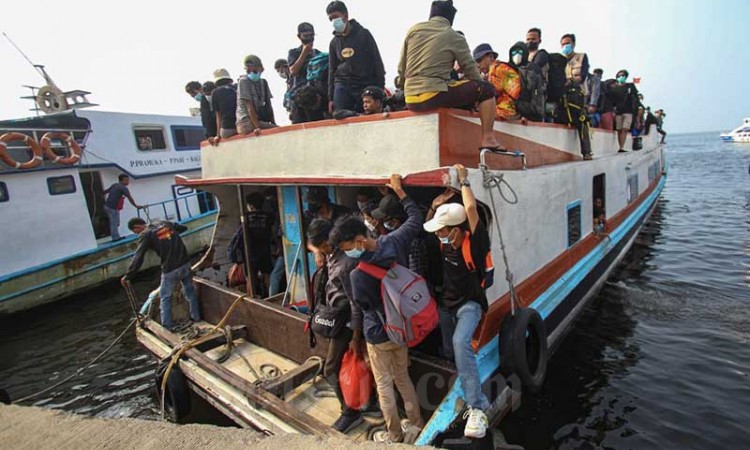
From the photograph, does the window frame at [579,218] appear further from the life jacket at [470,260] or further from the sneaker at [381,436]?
the sneaker at [381,436]

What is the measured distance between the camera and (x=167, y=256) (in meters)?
6.51

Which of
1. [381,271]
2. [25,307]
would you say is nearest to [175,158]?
→ [25,307]

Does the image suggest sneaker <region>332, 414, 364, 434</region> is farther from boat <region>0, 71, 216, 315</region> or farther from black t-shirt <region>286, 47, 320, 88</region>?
boat <region>0, 71, 216, 315</region>

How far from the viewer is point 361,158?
177 inches

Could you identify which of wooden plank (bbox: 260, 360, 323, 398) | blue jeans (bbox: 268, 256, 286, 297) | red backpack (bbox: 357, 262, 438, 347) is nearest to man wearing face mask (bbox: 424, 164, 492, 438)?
red backpack (bbox: 357, 262, 438, 347)

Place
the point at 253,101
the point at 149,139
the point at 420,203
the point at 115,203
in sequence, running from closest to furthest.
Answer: the point at 420,203 → the point at 253,101 → the point at 115,203 → the point at 149,139

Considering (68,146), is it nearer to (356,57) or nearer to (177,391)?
(177,391)

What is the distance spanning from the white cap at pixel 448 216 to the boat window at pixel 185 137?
15.1 meters

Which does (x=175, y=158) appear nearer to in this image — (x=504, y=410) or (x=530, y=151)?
(x=530, y=151)

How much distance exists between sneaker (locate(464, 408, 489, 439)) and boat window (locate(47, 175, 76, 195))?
46.7 ft

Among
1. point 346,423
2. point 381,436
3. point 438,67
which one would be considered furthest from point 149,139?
point 381,436

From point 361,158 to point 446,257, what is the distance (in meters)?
1.52

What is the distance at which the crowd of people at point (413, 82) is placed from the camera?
4.07 meters

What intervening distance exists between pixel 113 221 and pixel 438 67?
13476mm
